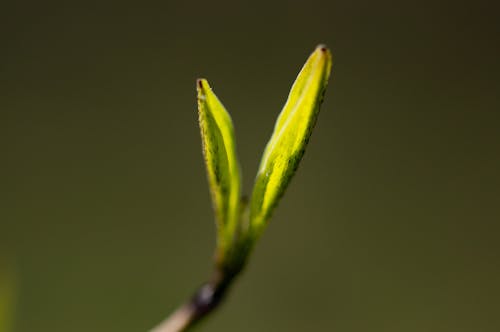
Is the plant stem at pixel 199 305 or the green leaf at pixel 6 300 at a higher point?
the plant stem at pixel 199 305

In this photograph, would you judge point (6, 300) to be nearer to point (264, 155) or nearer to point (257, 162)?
point (264, 155)

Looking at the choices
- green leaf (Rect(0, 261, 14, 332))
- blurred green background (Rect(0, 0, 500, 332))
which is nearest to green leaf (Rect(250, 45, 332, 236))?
green leaf (Rect(0, 261, 14, 332))

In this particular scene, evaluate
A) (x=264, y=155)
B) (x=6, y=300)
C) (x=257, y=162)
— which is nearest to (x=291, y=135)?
(x=264, y=155)

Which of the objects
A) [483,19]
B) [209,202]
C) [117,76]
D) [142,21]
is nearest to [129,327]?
[209,202]

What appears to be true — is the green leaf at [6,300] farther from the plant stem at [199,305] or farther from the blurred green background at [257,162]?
the blurred green background at [257,162]

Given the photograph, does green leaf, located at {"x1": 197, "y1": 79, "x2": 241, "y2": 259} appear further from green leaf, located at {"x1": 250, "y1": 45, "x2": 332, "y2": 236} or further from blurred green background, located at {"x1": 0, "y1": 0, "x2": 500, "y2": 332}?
blurred green background, located at {"x1": 0, "y1": 0, "x2": 500, "y2": 332}

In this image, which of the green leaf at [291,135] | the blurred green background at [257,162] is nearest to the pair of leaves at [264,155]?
the green leaf at [291,135]

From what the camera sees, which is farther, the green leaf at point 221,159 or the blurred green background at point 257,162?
the blurred green background at point 257,162
